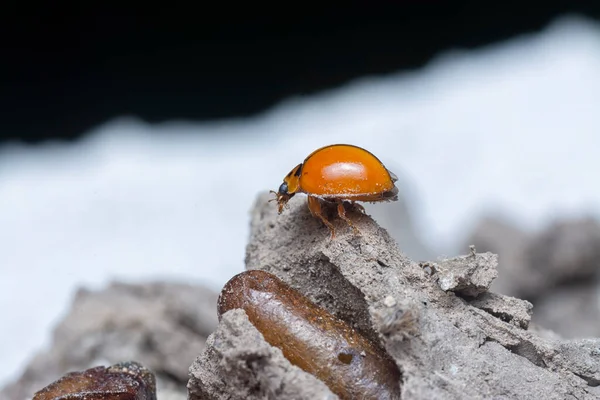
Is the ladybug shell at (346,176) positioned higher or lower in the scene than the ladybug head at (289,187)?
higher

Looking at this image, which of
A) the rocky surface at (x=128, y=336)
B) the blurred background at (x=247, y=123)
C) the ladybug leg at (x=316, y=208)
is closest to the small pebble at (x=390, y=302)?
the ladybug leg at (x=316, y=208)

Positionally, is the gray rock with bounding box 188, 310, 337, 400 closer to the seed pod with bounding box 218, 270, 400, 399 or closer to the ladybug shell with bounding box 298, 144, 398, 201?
the seed pod with bounding box 218, 270, 400, 399

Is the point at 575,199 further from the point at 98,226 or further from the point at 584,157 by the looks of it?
the point at 98,226

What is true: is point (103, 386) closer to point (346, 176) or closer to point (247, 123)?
point (346, 176)

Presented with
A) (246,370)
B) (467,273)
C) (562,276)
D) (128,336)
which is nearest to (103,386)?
(246,370)

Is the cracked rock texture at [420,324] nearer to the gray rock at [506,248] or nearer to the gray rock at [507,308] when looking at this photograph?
the gray rock at [507,308]

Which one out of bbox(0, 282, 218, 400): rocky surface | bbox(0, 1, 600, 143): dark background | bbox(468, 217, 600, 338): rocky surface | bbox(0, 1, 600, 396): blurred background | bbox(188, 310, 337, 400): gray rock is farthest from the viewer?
bbox(0, 1, 600, 143): dark background

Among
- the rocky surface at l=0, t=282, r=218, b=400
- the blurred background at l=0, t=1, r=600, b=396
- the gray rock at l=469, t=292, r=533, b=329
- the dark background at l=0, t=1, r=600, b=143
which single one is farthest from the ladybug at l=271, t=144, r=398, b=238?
the dark background at l=0, t=1, r=600, b=143
